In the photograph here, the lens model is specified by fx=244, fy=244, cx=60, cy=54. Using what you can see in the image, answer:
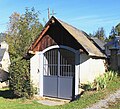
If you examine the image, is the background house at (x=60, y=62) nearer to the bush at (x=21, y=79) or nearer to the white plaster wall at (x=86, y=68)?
the white plaster wall at (x=86, y=68)

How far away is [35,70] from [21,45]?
22.9 meters

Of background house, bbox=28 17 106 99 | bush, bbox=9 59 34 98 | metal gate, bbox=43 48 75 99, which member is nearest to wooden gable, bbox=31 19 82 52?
background house, bbox=28 17 106 99

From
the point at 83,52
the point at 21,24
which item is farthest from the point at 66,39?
the point at 21,24

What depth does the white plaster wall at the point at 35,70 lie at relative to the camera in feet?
57.2

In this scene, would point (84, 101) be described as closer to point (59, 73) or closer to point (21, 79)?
point (59, 73)

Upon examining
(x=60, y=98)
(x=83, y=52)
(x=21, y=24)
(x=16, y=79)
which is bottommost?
(x=60, y=98)

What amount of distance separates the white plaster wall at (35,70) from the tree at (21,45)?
0.33 meters

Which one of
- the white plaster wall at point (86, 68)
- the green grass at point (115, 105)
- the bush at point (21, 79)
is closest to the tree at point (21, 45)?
the bush at point (21, 79)

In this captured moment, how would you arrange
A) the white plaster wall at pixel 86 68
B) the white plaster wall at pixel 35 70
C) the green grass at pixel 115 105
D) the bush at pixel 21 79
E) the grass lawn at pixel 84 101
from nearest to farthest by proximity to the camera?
the green grass at pixel 115 105 → the grass lawn at pixel 84 101 → the white plaster wall at pixel 86 68 → the bush at pixel 21 79 → the white plaster wall at pixel 35 70

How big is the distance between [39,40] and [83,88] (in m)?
4.66

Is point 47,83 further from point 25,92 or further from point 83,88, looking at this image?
point 83,88

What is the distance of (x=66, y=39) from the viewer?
1650 centimetres

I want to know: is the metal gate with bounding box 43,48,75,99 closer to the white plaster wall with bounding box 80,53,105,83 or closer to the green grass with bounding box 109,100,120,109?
the white plaster wall with bounding box 80,53,105,83

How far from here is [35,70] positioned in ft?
57.5
